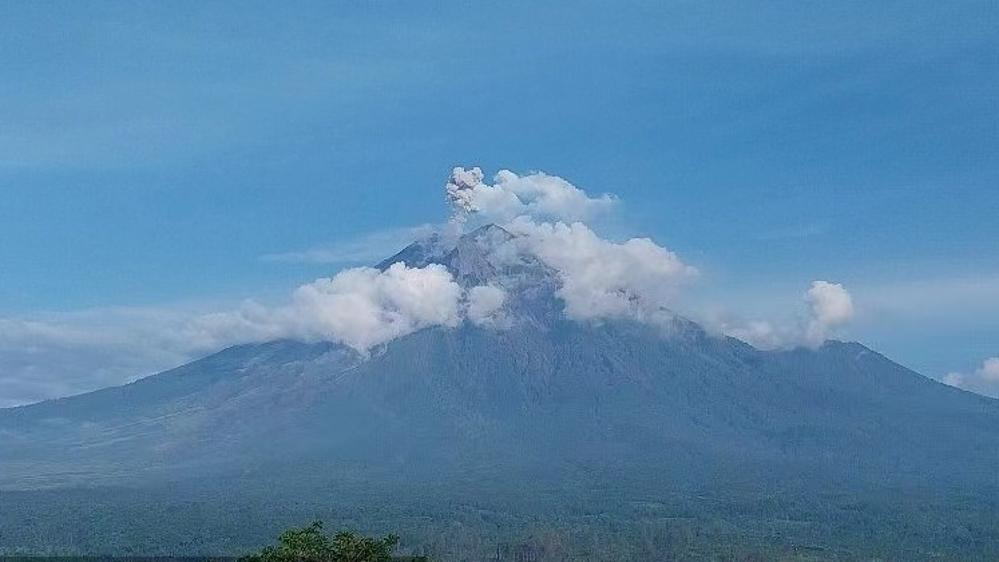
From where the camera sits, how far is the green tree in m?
35.4

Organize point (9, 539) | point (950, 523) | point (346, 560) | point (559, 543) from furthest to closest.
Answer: point (950, 523) → point (9, 539) → point (559, 543) → point (346, 560)

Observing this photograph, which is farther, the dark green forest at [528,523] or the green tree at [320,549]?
the dark green forest at [528,523]

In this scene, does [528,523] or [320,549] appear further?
[528,523]

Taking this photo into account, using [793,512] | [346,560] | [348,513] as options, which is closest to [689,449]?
[793,512]

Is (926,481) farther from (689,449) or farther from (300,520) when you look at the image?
(300,520)

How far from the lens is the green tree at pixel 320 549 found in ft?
116

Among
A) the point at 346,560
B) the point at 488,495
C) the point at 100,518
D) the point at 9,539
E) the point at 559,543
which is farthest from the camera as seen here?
the point at 488,495

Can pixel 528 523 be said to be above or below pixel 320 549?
above

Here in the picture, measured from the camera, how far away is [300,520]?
124500 millimetres

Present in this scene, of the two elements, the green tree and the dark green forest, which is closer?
the green tree

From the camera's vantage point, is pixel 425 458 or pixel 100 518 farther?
pixel 425 458

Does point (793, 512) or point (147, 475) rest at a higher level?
point (147, 475)

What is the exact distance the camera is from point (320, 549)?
35.9 m

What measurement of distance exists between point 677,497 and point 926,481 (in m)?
53.9
